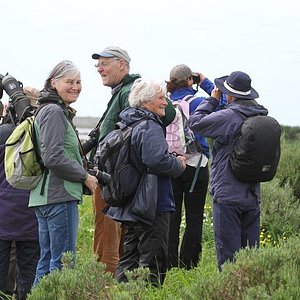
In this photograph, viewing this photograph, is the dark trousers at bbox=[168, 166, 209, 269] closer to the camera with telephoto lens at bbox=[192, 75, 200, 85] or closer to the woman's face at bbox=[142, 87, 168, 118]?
the camera with telephoto lens at bbox=[192, 75, 200, 85]

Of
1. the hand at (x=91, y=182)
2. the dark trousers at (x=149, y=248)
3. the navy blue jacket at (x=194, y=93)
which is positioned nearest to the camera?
the hand at (x=91, y=182)

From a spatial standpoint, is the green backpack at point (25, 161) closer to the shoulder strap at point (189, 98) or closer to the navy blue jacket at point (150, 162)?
the navy blue jacket at point (150, 162)

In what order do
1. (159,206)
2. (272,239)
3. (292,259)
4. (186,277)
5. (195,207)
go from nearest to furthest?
1. (292,259)
2. (159,206)
3. (186,277)
4. (195,207)
5. (272,239)

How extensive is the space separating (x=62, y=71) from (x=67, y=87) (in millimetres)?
123

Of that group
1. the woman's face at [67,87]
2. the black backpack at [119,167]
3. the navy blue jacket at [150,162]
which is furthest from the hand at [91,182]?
the woman's face at [67,87]

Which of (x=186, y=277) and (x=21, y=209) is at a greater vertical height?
(x=21, y=209)

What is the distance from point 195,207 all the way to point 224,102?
1.12 metres

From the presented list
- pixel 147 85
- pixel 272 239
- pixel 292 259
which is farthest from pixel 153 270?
pixel 272 239

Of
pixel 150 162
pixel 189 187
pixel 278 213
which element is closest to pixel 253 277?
pixel 150 162

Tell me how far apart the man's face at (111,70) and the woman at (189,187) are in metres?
0.77

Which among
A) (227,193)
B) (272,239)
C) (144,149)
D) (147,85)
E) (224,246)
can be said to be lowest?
(272,239)

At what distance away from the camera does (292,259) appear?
3730mm

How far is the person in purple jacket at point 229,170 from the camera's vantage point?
5.85m

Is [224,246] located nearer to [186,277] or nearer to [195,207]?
[186,277]
